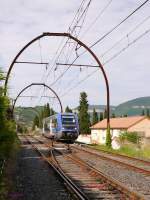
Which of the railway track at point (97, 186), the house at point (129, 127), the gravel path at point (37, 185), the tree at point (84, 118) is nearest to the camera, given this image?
the railway track at point (97, 186)

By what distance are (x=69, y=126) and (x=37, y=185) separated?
3215 centimetres

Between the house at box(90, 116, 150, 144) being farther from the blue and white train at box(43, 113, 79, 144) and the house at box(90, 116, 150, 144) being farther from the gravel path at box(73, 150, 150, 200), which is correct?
the gravel path at box(73, 150, 150, 200)

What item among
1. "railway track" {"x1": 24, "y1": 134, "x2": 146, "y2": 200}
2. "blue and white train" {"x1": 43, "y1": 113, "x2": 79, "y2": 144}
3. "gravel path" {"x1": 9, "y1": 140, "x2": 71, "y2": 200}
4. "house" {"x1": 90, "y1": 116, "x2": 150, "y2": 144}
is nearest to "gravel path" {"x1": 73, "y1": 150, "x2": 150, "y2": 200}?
"railway track" {"x1": 24, "y1": 134, "x2": 146, "y2": 200}

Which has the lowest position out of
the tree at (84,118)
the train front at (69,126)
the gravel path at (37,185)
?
the gravel path at (37,185)

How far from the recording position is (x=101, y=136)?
101750 mm

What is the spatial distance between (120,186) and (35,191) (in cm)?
247

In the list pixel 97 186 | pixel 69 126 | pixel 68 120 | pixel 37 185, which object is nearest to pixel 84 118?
pixel 68 120

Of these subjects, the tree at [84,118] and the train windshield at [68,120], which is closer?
the train windshield at [68,120]

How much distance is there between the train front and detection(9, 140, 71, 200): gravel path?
25719mm

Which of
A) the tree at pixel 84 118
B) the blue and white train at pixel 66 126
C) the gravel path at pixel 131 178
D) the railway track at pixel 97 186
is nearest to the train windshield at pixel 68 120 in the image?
the blue and white train at pixel 66 126

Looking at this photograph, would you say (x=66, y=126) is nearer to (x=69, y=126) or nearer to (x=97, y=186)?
(x=69, y=126)

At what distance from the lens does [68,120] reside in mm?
47344

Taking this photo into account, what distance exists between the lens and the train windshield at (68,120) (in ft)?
154

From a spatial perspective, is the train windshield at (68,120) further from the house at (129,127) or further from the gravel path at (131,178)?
the house at (129,127)
